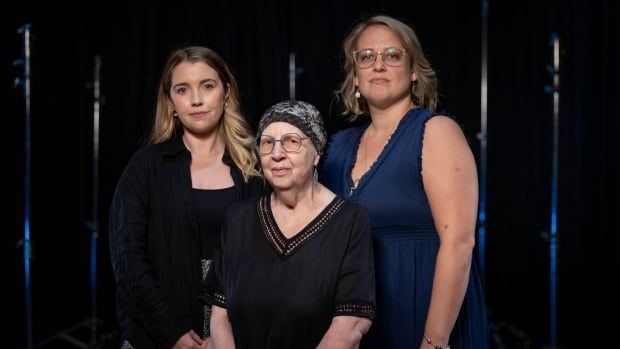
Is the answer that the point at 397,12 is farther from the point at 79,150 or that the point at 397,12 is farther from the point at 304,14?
the point at 79,150

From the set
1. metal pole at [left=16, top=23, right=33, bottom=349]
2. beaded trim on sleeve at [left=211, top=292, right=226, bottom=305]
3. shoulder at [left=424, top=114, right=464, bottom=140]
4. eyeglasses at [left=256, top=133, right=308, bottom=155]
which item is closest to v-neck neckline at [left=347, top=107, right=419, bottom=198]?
shoulder at [left=424, top=114, right=464, bottom=140]

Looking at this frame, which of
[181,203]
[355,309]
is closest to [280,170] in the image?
[355,309]

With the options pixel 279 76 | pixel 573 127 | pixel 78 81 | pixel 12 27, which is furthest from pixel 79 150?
pixel 573 127

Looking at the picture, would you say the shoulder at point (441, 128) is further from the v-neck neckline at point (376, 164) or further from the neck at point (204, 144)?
the neck at point (204, 144)

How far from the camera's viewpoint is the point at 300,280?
5.37 ft

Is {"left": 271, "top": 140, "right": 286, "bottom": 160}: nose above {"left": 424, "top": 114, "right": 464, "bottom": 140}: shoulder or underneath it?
underneath

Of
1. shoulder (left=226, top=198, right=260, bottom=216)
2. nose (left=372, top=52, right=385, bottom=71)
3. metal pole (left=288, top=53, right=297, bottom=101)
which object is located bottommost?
shoulder (left=226, top=198, right=260, bottom=216)

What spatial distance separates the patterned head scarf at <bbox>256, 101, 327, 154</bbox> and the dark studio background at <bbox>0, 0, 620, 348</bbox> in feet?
8.72

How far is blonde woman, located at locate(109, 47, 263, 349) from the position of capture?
6.68 feet

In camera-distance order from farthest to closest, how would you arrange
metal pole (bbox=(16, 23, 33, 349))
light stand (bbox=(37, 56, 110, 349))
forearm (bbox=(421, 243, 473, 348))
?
1. light stand (bbox=(37, 56, 110, 349))
2. metal pole (bbox=(16, 23, 33, 349))
3. forearm (bbox=(421, 243, 473, 348))

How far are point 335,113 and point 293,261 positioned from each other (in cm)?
304

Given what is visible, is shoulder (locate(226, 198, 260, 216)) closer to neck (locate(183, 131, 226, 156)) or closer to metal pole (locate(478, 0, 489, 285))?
neck (locate(183, 131, 226, 156))

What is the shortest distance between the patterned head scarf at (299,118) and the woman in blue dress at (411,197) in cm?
33

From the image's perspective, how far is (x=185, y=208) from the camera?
2064mm
